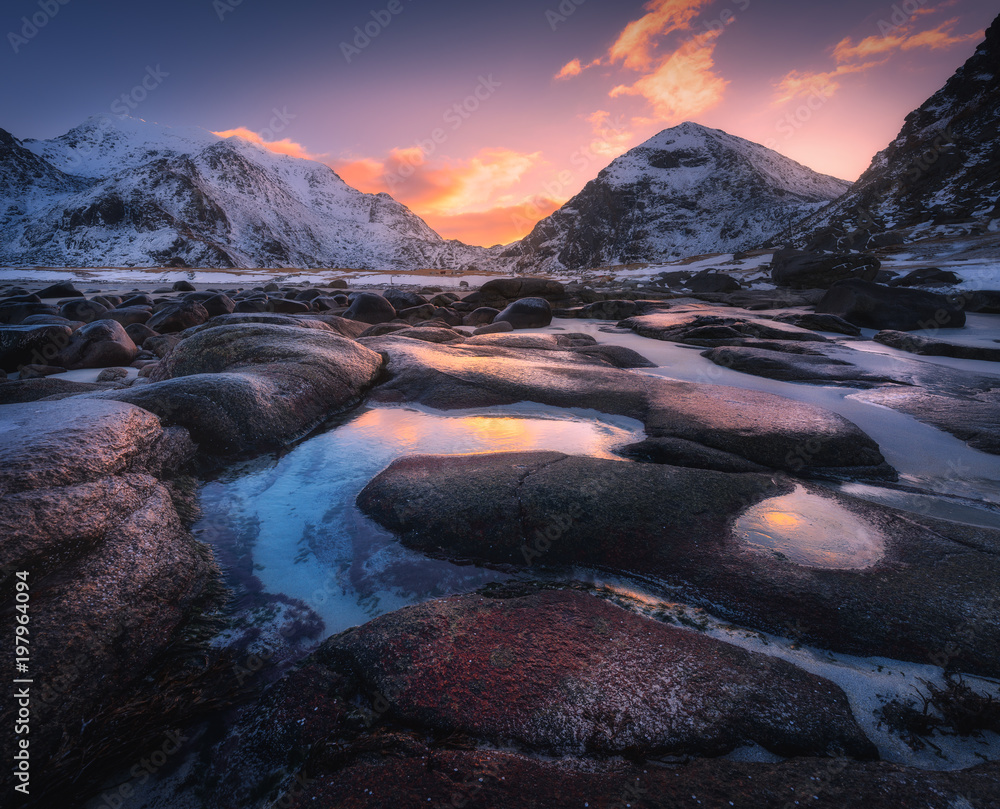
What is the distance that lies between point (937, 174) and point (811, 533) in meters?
60.3

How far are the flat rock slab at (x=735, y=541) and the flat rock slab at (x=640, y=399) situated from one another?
1.78 feet

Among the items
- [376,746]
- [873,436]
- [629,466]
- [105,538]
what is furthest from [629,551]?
[873,436]

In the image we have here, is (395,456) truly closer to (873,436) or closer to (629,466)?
(629,466)

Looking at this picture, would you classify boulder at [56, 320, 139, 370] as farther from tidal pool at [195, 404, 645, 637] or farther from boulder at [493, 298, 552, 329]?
boulder at [493, 298, 552, 329]

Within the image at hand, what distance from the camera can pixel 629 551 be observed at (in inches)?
83.0

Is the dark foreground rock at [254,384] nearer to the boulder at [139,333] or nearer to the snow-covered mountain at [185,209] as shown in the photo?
the boulder at [139,333]

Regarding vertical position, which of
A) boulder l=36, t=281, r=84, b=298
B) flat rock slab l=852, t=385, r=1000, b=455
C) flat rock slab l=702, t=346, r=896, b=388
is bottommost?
flat rock slab l=852, t=385, r=1000, b=455

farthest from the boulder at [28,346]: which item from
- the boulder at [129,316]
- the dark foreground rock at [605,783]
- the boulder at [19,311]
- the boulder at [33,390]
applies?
the dark foreground rock at [605,783]

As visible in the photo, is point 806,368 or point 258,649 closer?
point 258,649

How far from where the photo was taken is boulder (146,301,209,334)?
29.1ft

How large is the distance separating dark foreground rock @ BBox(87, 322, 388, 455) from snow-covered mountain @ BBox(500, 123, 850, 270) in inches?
3759

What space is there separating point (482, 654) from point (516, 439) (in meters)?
2.02

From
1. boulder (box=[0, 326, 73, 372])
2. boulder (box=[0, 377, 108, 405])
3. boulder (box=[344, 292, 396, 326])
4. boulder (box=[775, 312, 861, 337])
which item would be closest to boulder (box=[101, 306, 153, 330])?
boulder (box=[0, 326, 73, 372])

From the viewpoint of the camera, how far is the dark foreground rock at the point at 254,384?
305 cm
